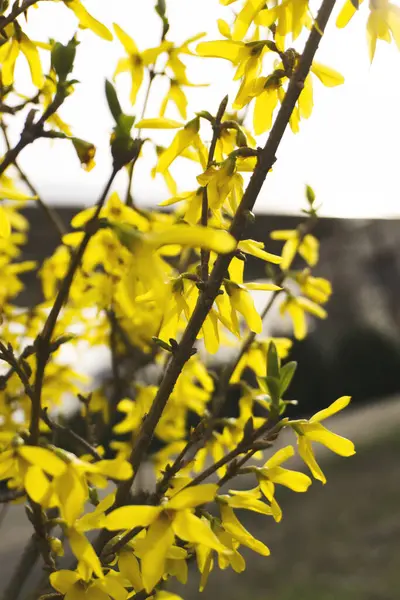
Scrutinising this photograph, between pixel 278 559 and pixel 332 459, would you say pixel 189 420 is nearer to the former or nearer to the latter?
pixel 332 459

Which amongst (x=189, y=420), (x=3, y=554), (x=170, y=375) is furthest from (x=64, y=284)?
(x=189, y=420)

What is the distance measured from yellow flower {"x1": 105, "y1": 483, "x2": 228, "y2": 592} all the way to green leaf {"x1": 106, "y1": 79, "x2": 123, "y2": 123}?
25 cm

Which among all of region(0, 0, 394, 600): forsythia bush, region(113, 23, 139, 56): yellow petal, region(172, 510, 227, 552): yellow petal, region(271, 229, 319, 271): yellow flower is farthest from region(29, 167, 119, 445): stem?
region(271, 229, 319, 271): yellow flower

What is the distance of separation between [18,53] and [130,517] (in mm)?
424

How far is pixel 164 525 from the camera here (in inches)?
15.3

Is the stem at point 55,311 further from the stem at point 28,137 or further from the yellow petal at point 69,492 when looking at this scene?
the stem at point 28,137

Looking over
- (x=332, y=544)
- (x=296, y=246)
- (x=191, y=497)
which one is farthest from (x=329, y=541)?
(x=191, y=497)

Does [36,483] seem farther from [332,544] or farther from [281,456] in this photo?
[332,544]

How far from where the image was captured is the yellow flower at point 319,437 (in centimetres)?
45

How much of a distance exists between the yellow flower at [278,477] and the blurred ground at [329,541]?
3.71ft

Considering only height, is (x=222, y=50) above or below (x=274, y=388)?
above

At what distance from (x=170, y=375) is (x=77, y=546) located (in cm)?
13

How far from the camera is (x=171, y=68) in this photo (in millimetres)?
657

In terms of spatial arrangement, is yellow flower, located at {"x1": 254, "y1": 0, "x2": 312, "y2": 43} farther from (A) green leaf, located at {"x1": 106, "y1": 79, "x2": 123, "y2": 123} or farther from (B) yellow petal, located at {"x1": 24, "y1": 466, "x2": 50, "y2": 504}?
(B) yellow petal, located at {"x1": 24, "y1": 466, "x2": 50, "y2": 504}
